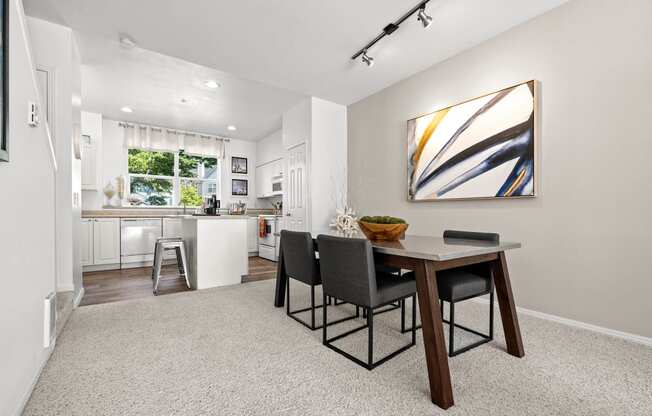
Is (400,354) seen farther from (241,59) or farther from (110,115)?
(110,115)

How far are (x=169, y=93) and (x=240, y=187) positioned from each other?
274cm

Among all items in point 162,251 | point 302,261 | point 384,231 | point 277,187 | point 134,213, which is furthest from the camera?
point 277,187

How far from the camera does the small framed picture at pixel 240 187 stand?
21.4 ft

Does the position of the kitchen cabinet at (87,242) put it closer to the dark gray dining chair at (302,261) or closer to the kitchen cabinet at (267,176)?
Answer: the kitchen cabinet at (267,176)

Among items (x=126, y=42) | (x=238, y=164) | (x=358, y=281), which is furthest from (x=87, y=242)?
(x=358, y=281)

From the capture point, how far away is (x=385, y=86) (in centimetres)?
389

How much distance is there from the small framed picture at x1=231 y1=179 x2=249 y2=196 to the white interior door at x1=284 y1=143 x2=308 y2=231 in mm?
2153

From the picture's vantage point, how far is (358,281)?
1.65 metres

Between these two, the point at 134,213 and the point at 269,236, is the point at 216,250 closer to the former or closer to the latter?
the point at 269,236

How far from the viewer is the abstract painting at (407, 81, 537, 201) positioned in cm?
250

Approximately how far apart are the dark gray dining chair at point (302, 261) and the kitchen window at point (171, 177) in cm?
413

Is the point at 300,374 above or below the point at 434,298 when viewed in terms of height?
below

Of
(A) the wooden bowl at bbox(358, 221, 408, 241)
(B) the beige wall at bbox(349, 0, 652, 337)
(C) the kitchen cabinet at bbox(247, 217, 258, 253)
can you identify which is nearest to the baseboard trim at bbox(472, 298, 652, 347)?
(B) the beige wall at bbox(349, 0, 652, 337)

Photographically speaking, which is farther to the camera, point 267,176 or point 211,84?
point 267,176
